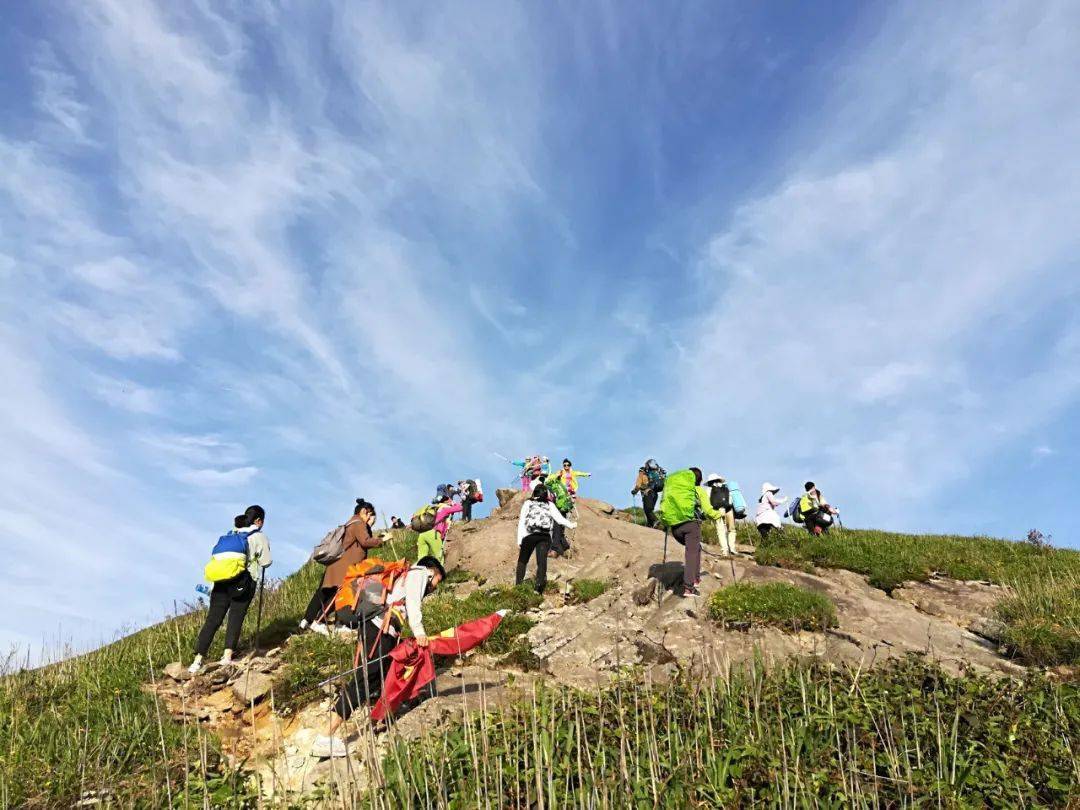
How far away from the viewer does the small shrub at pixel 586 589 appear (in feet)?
43.0

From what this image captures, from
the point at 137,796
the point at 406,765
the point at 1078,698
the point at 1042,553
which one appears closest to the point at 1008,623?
the point at 1078,698

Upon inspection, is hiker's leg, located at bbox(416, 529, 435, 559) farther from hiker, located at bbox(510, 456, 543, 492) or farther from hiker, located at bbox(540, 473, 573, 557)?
hiker, located at bbox(510, 456, 543, 492)

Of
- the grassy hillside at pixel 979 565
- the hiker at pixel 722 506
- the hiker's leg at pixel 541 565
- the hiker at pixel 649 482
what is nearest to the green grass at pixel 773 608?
the grassy hillside at pixel 979 565

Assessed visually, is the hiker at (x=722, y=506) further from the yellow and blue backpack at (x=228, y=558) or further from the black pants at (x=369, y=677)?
the yellow and blue backpack at (x=228, y=558)

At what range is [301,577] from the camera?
1827 cm

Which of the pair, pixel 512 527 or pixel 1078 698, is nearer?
pixel 1078 698

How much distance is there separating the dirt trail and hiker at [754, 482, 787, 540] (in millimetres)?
3885

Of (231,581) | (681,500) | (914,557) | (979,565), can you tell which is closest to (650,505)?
(914,557)

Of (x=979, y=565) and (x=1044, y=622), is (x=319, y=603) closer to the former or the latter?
(x=1044, y=622)

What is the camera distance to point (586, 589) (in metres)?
13.4

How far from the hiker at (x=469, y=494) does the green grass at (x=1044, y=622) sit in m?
16.8

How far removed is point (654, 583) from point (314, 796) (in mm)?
7651

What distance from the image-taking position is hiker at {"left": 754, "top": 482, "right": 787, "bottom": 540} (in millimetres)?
19078

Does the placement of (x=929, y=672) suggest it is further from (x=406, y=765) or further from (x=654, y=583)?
(x=406, y=765)
